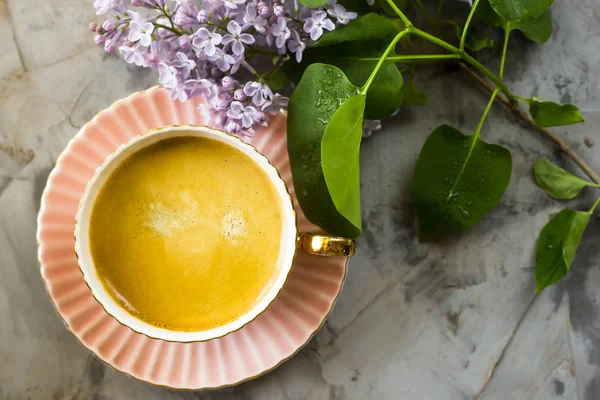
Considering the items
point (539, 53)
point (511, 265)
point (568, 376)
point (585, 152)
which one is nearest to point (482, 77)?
point (539, 53)

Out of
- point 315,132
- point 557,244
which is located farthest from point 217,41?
point 557,244

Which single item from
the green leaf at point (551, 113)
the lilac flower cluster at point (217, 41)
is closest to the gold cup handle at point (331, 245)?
the lilac flower cluster at point (217, 41)

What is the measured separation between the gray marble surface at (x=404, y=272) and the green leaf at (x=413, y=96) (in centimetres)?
5

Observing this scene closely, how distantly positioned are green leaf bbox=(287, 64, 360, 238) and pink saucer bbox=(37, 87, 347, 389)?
0.29 ft

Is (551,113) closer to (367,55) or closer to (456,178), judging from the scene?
(456,178)

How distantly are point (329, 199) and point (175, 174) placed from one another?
23cm

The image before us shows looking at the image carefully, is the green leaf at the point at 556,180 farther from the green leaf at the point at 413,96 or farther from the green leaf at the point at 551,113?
the green leaf at the point at 413,96

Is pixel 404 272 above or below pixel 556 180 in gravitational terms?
below

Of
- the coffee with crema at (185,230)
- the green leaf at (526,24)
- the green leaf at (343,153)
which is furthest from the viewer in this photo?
the green leaf at (526,24)

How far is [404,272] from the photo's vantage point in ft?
3.38

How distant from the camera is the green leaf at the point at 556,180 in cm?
101

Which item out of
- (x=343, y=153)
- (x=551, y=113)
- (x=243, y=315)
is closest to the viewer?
(x=343, y=153)

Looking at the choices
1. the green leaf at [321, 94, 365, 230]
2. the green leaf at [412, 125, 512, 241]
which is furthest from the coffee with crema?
the green leaf at [412, 125, 512, 241]

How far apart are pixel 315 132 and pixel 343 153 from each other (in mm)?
75
